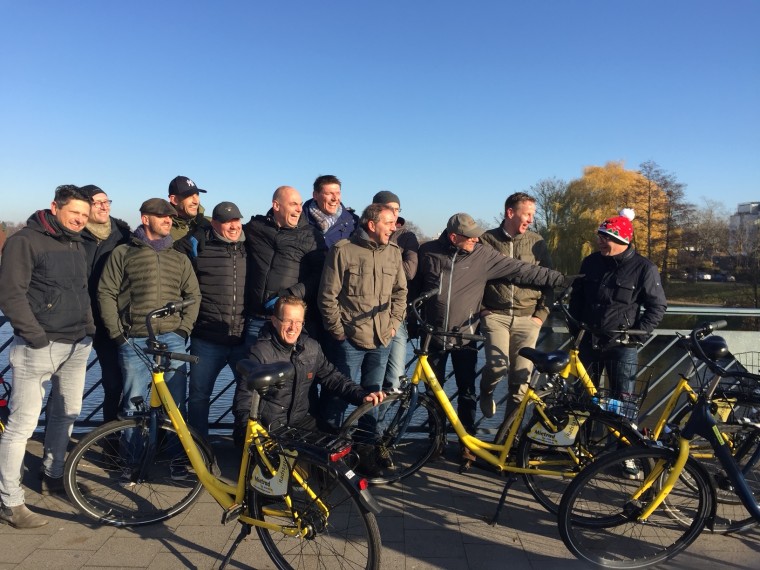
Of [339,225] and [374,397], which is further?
[339,225]

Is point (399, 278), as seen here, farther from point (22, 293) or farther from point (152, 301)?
point (22, 293)

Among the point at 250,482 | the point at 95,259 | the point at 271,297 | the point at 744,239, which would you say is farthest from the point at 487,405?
the point at 744,239

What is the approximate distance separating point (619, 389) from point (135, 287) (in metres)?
3.36

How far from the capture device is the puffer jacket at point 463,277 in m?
4.13

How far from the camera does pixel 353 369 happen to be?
4.04m

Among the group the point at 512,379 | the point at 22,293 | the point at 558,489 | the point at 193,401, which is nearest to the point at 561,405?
the point at 558,489

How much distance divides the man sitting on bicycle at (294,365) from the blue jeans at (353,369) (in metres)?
0.47

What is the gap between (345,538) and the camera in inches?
120

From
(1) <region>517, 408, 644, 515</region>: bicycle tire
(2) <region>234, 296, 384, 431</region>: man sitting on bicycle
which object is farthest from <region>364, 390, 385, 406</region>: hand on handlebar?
(1) <region>517, 408, 644, 515</region>: bicycle tire

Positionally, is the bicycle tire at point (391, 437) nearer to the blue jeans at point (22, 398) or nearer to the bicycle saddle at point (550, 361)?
the bicycle saddle at point (550, 361)

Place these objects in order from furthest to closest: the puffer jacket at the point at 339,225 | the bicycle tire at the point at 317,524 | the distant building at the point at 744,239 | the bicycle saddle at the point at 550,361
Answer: the distant building at the point at 744,239 → the puffer jacket at the point at 339,225 → the bicycle saddle at the point at 550,361 → the bicycle tire at the point at 317,524

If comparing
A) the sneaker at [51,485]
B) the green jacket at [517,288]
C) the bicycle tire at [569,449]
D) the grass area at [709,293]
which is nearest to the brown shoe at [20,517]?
the sneaker at [51,485]

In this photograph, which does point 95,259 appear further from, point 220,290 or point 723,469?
point 723,469

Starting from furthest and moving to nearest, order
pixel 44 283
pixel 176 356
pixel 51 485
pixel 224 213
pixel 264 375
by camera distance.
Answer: pixel 224 213 → pixel 51 485 → pixel 44 283 → pixel 176 356 → pixel 264 375
